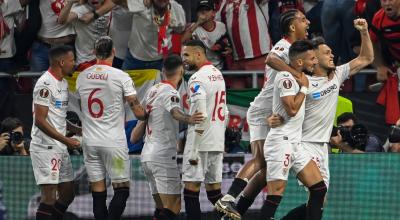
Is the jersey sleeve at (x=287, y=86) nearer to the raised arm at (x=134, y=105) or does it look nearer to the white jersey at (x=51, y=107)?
the raised arm at (x=134, y=105)

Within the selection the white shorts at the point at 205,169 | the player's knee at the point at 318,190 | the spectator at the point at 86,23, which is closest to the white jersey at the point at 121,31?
the spectator at the point at 86,23

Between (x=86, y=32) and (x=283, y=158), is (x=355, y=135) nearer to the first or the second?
(x=283, y=158)

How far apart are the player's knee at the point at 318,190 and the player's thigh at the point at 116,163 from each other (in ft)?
7.93

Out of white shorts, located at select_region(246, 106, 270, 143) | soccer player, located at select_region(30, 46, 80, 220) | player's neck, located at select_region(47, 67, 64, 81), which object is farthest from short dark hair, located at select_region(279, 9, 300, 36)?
player's neck, located at select_region(47, 67, 64, 81)

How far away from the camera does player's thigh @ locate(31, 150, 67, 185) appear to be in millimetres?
16406

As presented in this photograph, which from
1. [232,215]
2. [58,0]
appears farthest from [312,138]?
[58,0]

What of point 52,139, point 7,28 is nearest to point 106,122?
point 52,139

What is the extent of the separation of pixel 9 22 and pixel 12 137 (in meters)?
2.42

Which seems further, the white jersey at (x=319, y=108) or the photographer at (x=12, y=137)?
the photographer at (x=12, y=137)

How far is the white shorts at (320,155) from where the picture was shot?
51.3 ft

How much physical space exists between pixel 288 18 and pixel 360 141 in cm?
202

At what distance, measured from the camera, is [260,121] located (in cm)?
1616

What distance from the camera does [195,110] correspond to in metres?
16.0

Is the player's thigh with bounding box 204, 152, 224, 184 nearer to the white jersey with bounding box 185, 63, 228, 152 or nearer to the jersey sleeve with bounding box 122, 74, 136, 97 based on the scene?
the white jersey with bounding box 185, 63, 228, 152
